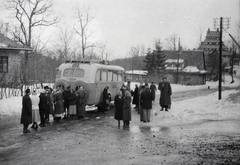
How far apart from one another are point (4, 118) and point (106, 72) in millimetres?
6880

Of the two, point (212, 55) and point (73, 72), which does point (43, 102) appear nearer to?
point (73, 72)

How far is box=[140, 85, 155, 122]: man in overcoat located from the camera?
43.5 feet

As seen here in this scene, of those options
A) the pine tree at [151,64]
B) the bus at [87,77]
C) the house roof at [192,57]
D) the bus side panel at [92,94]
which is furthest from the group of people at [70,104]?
the house roof at [192,57]

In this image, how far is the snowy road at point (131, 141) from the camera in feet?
24.5

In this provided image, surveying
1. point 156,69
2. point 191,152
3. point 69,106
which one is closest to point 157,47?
point 156,69

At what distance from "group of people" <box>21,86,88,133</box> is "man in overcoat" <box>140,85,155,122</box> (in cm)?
323

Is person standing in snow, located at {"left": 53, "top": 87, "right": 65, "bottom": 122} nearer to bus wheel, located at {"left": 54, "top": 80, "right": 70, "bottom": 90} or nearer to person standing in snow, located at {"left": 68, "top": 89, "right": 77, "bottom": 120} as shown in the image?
person standing in snow, located at {"left": 68, "top": 89, "right": 77, "bottom": 120}

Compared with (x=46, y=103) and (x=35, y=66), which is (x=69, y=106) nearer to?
(x=46, y=103)

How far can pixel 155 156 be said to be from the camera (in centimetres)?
764

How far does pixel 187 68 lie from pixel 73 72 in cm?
5065

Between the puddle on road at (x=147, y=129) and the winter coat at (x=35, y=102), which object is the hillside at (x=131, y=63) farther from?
the winter coat at (x=35, y=102)

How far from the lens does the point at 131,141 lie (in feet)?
31.4

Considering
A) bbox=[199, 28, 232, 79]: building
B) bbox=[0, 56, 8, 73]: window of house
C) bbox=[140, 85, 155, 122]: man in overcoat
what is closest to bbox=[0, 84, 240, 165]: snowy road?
bbox=[140, 85, 155, 122]: man in overcoat

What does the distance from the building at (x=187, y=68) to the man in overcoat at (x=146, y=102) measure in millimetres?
44554
